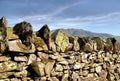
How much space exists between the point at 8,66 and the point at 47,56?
5.89ft

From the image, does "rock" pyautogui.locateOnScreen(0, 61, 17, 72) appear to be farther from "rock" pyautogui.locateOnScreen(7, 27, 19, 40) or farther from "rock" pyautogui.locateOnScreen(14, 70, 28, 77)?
"rock" pyautogui.locateOnScreen(7, 27, 19, 40)

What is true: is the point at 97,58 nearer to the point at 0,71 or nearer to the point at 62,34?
the point at 62,34

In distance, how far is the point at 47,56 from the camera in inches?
370

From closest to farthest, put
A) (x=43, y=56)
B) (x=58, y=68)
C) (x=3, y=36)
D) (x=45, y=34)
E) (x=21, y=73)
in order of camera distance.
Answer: (x=3, y=36) < (x=21, y=73) < (x=43, y=56) < (x=45, y=34) < (x=58, y=68)

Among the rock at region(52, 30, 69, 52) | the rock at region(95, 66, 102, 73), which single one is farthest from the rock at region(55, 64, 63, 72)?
the rock at region(95, 66, 102, 73)

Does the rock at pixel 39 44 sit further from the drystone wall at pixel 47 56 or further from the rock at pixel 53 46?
the rock at pixel 53 46

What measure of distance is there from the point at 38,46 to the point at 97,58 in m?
4.37

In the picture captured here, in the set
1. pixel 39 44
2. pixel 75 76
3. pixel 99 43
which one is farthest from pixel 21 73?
pixel 99 43

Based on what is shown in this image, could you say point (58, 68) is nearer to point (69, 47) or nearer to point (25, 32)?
point (69, 47)

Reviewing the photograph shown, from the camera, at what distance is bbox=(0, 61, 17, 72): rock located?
7.93m

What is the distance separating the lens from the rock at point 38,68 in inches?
344

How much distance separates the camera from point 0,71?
309 inches

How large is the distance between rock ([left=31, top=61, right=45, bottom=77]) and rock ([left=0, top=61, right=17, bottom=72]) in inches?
29.6

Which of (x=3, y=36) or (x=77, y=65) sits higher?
(x=3, y=36)
